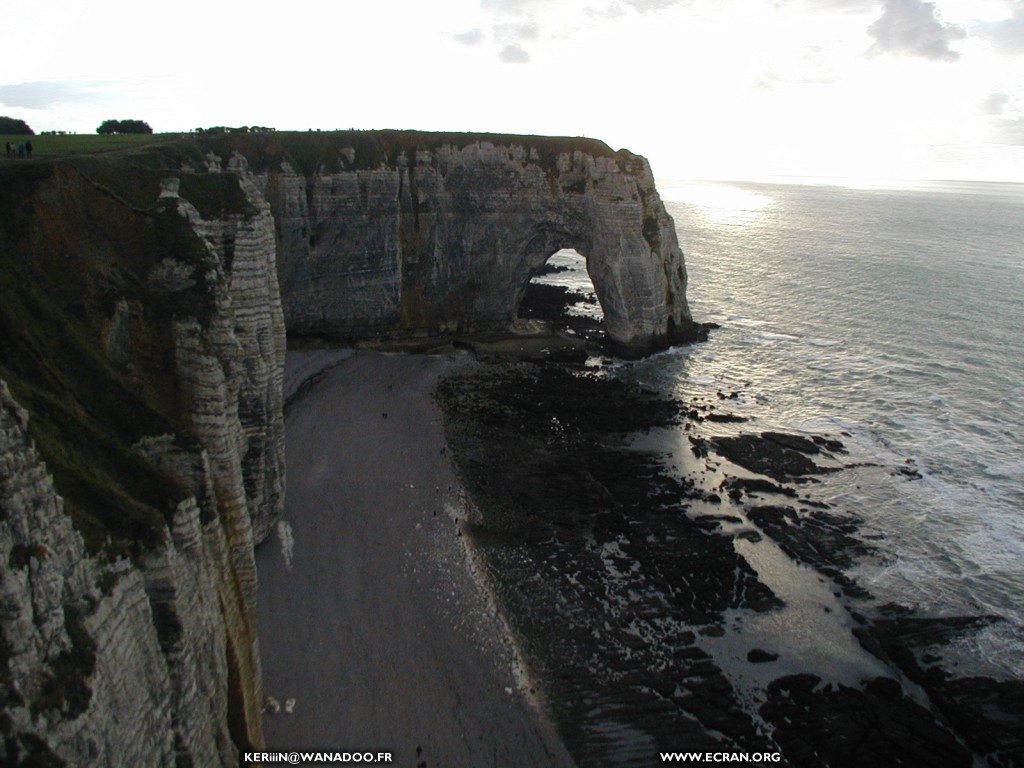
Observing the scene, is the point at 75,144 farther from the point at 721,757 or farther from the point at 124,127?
the point at 721,757

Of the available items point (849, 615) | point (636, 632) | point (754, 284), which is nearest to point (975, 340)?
point (754, 284)

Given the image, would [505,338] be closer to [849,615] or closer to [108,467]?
[849,615]

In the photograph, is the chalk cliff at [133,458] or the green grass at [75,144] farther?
the green grass at [75,144]

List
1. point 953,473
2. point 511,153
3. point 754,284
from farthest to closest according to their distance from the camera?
point 754,284 → point 511,153 → point 953,473

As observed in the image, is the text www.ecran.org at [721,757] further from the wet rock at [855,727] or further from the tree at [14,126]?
the tree at [14,126]

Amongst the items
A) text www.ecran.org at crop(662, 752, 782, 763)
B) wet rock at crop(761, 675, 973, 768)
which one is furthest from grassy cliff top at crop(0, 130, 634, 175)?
wet rock at crop(761, 675, 973, 768)

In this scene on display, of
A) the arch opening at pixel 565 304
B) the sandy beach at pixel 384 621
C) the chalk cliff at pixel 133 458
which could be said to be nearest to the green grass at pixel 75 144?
the chalk cliff at pixel 133 458
